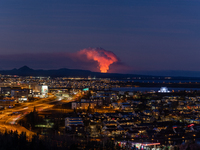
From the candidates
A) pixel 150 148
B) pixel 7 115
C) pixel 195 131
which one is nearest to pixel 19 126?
pixel 7 115

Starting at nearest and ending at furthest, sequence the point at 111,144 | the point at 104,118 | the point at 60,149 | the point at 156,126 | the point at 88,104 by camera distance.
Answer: the point at 60,149, the point at 111,144, the point at 156,126, the point at 104,118, the point at 88,104

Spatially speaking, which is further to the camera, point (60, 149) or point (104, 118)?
point (104, 118)

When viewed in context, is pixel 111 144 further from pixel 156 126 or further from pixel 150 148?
pixel 156 126

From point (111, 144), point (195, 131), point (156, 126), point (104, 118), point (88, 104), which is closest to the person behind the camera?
point (111, 144)

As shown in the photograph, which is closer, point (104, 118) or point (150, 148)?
point (150, 148)

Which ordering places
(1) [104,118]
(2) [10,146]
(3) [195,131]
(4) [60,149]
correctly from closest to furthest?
(2) [10,146] < (4) [60,149] < (3) [195,131] < (1) [104,118]

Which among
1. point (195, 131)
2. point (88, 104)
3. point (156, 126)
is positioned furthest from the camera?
point (88, 104)

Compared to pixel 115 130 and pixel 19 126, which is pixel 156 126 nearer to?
pixel 115 130

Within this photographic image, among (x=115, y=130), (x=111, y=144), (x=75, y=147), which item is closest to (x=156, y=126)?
(x=115, y=130)
